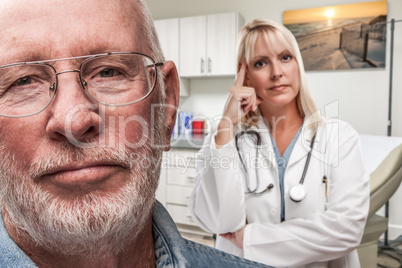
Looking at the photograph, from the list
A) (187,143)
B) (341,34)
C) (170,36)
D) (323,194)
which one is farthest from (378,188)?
(170,36)

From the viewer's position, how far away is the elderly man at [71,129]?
436 millimetres

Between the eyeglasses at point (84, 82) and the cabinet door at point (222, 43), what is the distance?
223 cm

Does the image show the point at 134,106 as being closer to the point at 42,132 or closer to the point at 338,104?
the point at 42,132

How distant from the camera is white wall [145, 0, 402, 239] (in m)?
2.52

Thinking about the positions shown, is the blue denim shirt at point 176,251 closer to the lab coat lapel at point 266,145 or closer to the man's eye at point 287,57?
the lab coat lapel at point 266,145

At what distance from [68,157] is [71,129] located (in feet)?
0.14

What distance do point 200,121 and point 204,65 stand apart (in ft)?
1.81

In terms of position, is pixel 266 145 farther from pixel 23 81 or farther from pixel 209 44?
pixel 209 44

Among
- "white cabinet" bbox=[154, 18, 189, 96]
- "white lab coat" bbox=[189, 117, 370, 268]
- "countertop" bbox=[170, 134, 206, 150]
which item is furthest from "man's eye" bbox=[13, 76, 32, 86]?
"white cabinet" bbox=[154, 18, 189, 96]

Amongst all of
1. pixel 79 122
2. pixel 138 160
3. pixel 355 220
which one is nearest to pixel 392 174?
pixel 355 220

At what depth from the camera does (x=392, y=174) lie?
1337 millimetres

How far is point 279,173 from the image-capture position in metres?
1.01

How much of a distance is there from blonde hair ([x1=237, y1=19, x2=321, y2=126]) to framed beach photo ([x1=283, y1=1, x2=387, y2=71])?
1.84 meters

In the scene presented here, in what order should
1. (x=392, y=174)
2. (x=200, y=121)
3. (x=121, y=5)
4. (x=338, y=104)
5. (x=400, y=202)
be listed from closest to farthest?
(x=121, y=5) → (x=392, y=174) → (x=400, y=202) → (x=338, y=104) → (x=200, y=121)
